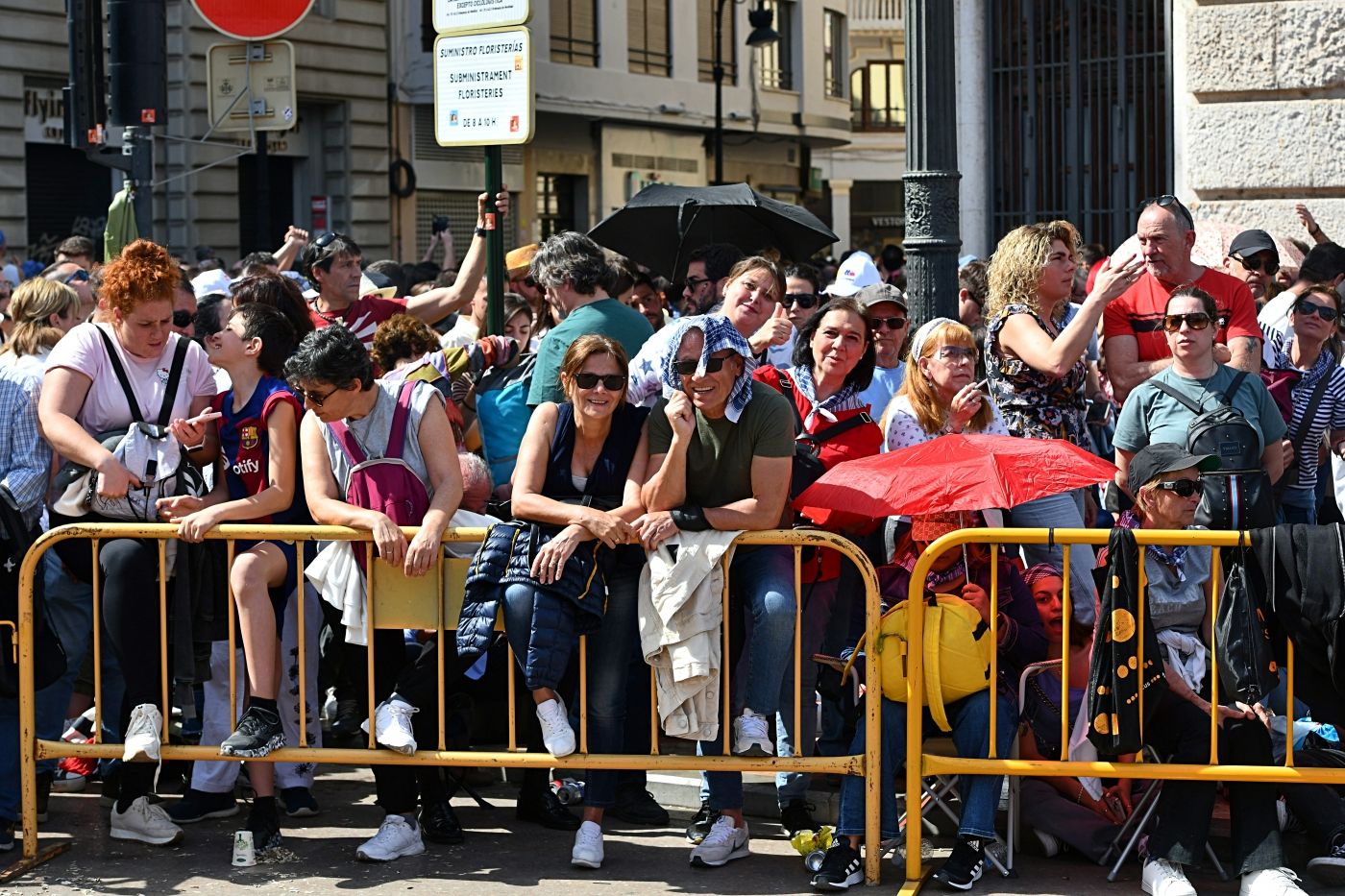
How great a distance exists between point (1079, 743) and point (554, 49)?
26296 millimetres

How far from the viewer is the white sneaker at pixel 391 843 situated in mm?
6281

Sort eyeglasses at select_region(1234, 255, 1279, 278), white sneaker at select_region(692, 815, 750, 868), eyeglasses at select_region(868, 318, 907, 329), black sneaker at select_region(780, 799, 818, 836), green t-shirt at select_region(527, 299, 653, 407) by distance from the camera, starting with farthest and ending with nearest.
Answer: eyeglasses at select_region(1234, 255, 1279, 278)
eyeglasses at select_region(868, 318, 907, 329)
green t-shirt at select_region(527, 299, 653, 407)
black sneaker at select_region(780, 799, 818, 836)
white sneaker at select_region(692, 815, 750, 868)

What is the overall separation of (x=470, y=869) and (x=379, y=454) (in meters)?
1.49

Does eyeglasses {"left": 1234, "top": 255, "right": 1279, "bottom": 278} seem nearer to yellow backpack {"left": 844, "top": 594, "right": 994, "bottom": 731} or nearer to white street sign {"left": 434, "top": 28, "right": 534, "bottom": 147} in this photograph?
white street sign {"left": 434, "top": 28, "right": 534, "bottom": 147}

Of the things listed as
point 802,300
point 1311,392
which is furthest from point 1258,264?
point 802,300

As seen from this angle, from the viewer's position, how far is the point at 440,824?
650 centimetres

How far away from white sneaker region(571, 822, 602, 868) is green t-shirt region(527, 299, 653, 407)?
5.45 feet

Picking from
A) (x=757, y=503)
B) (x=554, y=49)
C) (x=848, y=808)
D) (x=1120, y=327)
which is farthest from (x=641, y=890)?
(x=554, y=49)

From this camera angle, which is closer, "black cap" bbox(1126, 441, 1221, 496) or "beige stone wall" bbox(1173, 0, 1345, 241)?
"black cap" bbox(1126, 441, 1221, 496)

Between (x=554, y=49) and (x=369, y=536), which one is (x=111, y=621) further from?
(x=554, y=49)

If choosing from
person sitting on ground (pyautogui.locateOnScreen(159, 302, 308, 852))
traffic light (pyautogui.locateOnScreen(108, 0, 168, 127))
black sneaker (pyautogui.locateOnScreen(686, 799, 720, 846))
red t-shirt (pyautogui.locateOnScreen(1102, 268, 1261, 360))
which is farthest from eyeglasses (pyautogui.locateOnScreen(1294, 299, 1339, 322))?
traffic light (pyautogui.locateOnScreen(108, 0, 168, 127))

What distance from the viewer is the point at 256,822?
253 inches

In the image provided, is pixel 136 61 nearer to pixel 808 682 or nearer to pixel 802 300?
pixel 802 300

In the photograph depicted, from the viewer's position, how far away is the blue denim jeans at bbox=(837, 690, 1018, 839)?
595 centimetres
